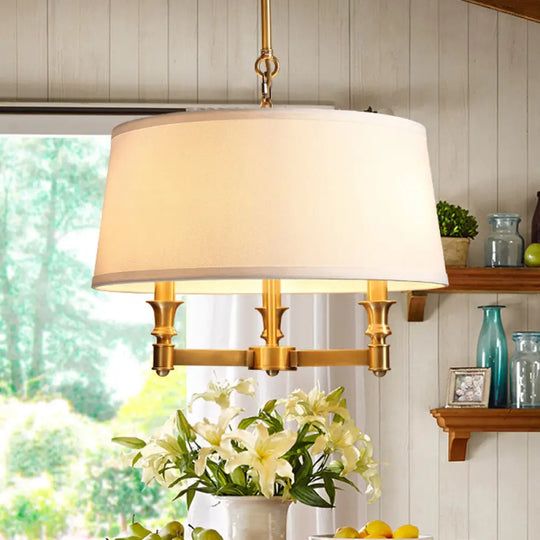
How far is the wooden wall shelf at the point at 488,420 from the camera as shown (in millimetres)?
3078

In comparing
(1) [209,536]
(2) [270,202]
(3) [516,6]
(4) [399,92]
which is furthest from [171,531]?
(3) [516,6]

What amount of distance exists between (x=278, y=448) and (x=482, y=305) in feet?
6.01

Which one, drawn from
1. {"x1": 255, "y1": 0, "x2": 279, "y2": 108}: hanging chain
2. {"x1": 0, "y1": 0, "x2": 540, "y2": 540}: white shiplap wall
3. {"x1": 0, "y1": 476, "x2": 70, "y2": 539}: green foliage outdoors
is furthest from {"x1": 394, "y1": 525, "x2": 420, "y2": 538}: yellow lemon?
{"x1": 0, "y1": 476, "x2": 70, "y2": 539}: green foliage outdoors

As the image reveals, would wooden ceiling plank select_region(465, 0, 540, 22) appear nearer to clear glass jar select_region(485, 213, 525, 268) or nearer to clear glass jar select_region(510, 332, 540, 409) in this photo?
clear glass jar select_region(485, 213, 525, 268)

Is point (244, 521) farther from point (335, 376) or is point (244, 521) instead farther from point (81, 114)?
point (81, 114)

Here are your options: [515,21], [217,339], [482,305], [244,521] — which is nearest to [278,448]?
[244,521]

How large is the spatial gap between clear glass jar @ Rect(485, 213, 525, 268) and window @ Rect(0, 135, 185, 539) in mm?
1057

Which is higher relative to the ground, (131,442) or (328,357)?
(328,357)

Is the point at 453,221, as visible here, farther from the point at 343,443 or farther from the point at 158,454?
the point at 158,454

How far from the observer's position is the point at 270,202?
1174 millimetres

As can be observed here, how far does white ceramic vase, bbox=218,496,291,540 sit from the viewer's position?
1.68m

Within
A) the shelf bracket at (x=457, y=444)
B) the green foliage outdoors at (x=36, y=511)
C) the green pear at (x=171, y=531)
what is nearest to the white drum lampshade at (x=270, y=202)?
the green pear at (x=171, y=531)

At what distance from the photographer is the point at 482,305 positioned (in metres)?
3.29

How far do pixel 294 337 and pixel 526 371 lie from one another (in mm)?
702
